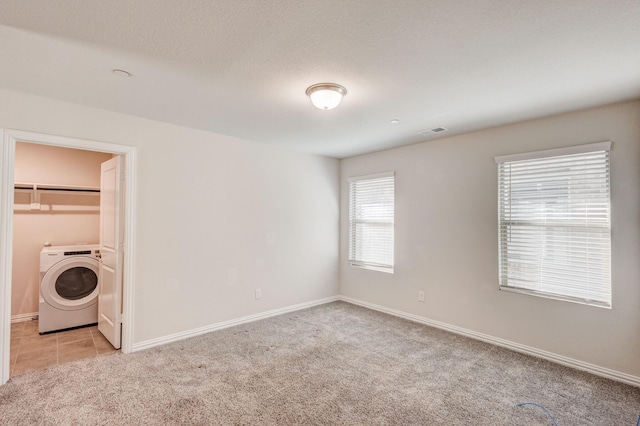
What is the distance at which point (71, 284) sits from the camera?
3.86 metres

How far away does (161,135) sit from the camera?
337 cm

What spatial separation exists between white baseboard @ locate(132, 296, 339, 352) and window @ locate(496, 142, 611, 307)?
2.66 metres

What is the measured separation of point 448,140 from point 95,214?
16.6 ft

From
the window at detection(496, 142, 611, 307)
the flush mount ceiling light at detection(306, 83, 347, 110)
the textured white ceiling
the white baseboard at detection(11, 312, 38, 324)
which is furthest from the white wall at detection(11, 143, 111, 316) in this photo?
the window at detection(496, 142, 611, 307)

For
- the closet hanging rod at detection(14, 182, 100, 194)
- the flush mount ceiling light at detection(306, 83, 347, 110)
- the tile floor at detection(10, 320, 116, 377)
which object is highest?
the flush mount ceiling light at detection(306, 83, 347, 110)

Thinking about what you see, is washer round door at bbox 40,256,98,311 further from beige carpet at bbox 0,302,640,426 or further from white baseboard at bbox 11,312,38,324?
beige carpet at bbox 0,302,640,426

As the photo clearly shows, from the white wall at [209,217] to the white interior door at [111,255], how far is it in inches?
7.6

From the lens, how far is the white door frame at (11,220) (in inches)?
98.8

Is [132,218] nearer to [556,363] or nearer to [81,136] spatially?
[81,136]

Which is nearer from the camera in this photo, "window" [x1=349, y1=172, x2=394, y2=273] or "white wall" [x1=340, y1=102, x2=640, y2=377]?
"white wall" [x1=340, y1=102, x2=640, y2=377]

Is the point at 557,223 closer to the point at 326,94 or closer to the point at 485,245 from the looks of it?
the point at 485,245

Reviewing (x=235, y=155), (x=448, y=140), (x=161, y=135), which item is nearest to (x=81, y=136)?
(x=161, y=135)

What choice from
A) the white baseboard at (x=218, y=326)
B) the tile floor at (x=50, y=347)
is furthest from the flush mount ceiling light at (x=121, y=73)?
the tile floor at (x=50, y=347)

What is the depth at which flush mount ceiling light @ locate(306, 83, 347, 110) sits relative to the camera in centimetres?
239
